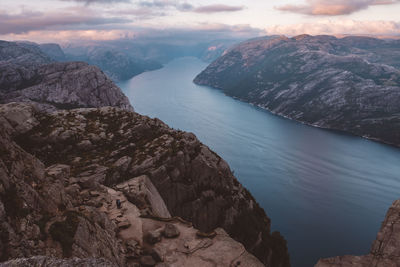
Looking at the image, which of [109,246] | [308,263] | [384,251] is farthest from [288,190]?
[109,246]

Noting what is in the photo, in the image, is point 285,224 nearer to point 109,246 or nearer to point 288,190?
point 288,190

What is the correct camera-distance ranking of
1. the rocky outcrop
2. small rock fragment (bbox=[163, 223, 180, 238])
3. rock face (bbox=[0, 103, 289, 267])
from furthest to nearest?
small rock fragment (bbox=[163, 223, 180, 238]) → rock face (bbox=[0, 103, 289, 267]) → the rocky outcrop

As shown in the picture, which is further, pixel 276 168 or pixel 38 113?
pixel 276 168

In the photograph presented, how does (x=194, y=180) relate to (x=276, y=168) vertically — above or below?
above

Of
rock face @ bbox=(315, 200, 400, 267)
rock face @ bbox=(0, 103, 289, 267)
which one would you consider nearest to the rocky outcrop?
rock face @ bbox=(0, 103, 289, 267)

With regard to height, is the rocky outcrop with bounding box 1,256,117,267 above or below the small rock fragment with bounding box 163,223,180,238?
above

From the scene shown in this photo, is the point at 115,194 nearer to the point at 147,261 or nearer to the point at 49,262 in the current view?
the point at 147,261

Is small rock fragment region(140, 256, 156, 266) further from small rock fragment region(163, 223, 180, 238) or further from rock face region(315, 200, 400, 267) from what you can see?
rock face region(315, 200, 400, 267)

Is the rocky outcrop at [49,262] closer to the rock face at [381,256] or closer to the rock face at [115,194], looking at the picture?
the rock face at [115,194]
